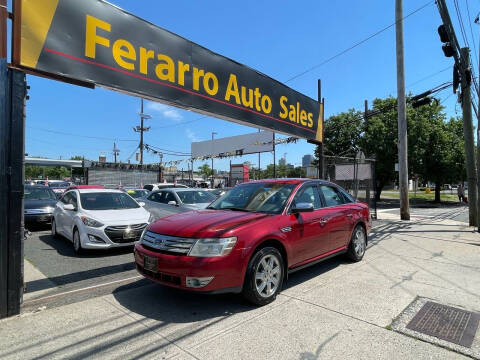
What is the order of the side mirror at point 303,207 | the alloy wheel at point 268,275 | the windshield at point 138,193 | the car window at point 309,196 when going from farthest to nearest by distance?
the windshield at point 138,193
the car window at point 309,196
the side mirror at point 303,207
the alloy wheel at point 268,275

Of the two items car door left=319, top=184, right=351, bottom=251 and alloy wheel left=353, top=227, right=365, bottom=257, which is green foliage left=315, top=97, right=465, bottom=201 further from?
car door left=319, top=184, right=351, bottom=251

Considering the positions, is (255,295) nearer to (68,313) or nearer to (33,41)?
(68,313)

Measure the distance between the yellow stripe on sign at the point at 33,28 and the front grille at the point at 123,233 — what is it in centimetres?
368

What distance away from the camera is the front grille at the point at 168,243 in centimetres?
353

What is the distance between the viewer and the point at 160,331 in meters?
3.18

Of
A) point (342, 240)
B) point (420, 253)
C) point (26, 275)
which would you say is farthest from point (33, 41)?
point (420, 253)

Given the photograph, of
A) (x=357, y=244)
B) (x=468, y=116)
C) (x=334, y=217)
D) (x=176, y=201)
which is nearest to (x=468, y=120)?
(x=468, y=116)

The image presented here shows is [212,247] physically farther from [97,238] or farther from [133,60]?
[97,238]

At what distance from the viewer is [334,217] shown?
17.2 feet

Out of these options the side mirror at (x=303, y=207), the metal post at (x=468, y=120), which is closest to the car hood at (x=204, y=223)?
the side mirror at (x=303, y=207)

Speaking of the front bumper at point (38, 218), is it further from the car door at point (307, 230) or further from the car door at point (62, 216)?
the car door at point (307, 230)

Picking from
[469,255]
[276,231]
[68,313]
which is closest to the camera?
[68,313]

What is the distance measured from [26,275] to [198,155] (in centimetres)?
4240

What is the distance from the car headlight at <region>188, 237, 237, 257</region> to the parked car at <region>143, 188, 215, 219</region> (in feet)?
17.2
